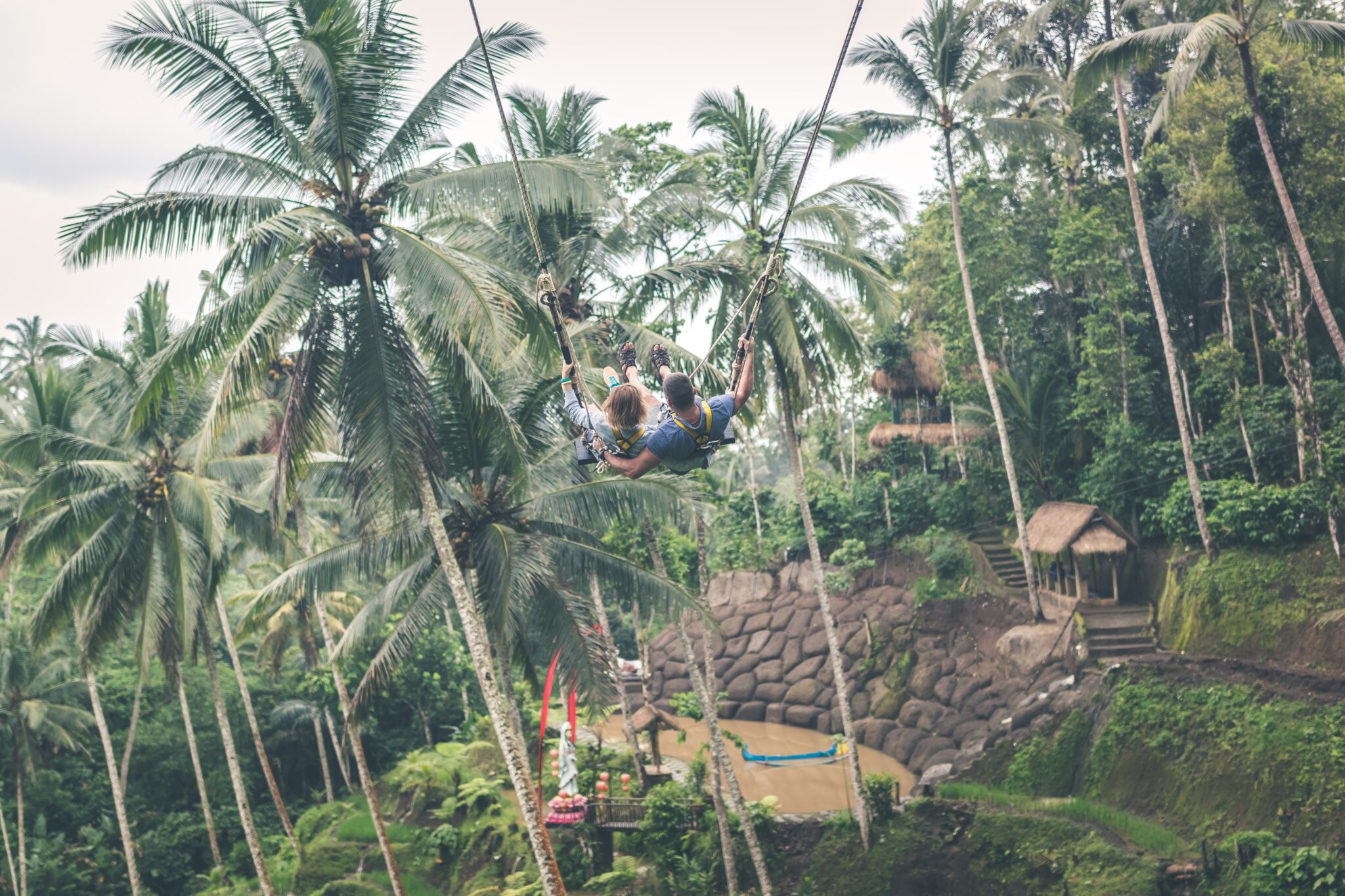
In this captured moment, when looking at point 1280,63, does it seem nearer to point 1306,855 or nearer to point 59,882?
point 1306,855

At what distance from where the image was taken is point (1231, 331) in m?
19.9

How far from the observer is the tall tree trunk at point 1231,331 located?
1817cm

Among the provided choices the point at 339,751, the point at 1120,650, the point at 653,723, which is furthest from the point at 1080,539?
the point at 339,751

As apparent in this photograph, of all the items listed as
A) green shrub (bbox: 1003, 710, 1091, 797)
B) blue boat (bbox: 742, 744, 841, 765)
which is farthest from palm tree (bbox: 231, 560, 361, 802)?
green shrub (bbox: 1003, 710, 1091, 797)

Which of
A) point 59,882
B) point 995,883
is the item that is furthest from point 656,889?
point 59,882

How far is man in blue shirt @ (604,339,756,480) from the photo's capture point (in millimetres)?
5961

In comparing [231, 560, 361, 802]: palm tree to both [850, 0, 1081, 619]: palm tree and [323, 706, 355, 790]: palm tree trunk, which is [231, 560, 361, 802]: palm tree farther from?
[850, 0, 1081, 619]: palm tree

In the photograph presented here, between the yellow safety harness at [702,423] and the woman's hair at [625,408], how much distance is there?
0.85 ft

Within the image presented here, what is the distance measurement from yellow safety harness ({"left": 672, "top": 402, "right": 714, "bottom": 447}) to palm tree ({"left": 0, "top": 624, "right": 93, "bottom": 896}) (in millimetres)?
20225

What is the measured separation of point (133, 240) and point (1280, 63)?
→ 59.4ft

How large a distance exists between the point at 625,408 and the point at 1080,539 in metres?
15.8

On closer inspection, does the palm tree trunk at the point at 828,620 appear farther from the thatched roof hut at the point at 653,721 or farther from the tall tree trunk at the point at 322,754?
the tall tree trunk at the point at 322,754

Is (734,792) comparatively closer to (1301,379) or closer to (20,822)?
(1301,379)

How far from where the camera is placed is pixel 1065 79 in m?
24.9
